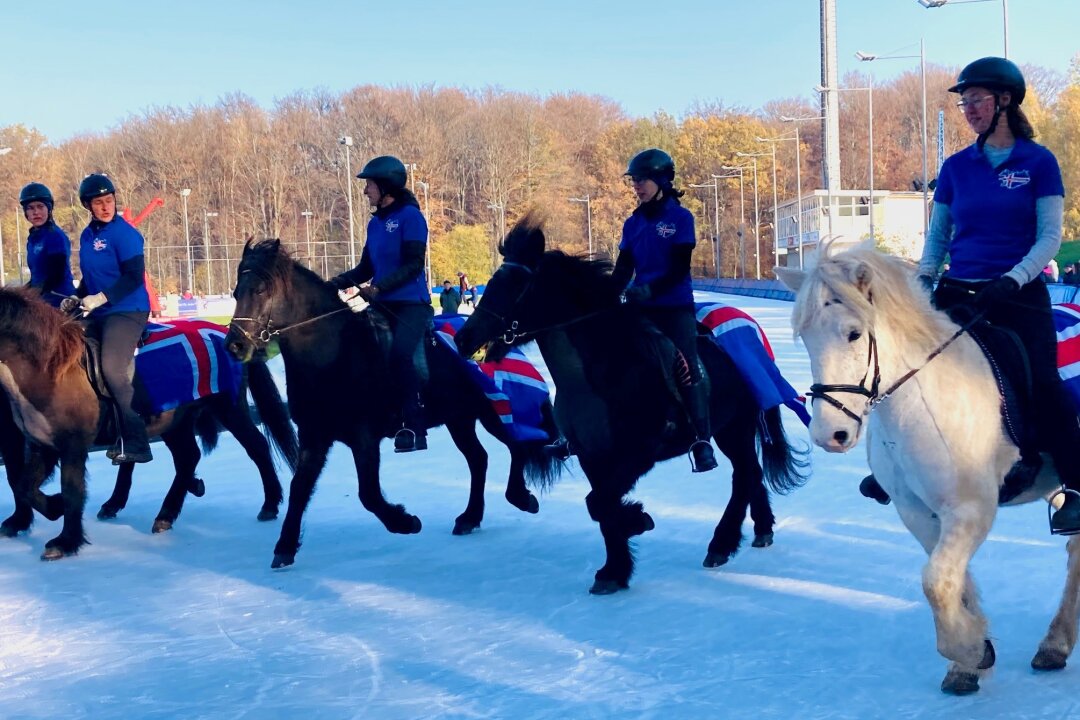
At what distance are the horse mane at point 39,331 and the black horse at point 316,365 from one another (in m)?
1.46

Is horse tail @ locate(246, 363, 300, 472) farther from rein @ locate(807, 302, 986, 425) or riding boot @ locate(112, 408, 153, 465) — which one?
rein @ locate(807, 302, 986, 425)

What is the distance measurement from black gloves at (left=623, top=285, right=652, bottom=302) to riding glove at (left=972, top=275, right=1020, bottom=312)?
2163 millimetres

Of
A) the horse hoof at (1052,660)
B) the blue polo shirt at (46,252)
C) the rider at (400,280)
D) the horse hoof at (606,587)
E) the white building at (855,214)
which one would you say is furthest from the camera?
the white building at (855,214)

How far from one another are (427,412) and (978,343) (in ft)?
13.6

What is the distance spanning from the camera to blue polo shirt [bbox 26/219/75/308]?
8320mm

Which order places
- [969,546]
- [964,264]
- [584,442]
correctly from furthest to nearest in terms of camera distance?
[584,442] → [964,264] → [969,546]

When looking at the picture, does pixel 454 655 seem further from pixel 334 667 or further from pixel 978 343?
pixel 978 343

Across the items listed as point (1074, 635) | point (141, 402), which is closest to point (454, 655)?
point (1074, 635)

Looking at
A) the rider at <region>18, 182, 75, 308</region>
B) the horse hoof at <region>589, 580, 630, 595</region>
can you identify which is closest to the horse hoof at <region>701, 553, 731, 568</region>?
the horse hoof at <region>589, 580, 630, 595</region>

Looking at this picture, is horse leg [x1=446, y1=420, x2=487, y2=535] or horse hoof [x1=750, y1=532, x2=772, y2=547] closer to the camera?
horse hoof [x1=750, y1=532, x2=772, y2=547]

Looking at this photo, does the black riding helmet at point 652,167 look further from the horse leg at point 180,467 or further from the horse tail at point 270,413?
the horse leg at point 180,467

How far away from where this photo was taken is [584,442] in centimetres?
611

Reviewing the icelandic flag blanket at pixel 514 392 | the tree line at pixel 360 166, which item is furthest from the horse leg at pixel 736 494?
the tree line at pixel 360 166

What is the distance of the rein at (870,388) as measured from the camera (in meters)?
3.89
